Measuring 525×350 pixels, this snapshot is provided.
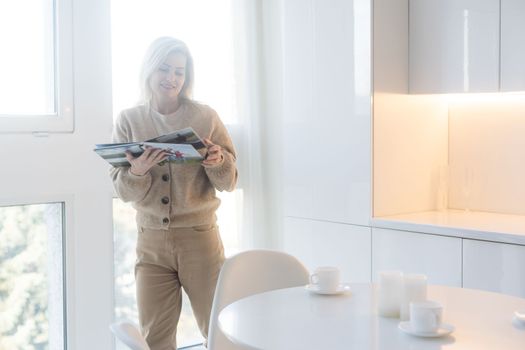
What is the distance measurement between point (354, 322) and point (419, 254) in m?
1.28

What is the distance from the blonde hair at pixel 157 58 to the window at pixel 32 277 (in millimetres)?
728

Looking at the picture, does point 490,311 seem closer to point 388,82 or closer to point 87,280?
point 388,82

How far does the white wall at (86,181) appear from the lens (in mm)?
3193

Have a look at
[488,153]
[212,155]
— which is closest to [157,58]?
[212,155]

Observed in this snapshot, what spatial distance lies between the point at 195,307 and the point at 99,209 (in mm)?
738

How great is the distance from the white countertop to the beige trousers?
0.82m

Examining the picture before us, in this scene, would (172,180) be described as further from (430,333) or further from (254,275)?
(430,333)

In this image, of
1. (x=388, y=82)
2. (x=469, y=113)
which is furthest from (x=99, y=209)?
(x=469, y=113)

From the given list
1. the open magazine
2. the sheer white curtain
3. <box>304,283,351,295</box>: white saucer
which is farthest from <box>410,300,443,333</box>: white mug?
the sheer white curtain

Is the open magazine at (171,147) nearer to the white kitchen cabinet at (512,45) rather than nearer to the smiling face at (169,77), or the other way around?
the smiling face at (169,77)

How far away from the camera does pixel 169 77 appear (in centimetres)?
285

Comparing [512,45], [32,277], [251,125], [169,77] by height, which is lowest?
[32,277]

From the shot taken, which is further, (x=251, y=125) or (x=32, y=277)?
(x=251, y=125)

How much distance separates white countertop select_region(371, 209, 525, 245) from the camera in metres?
2.76
